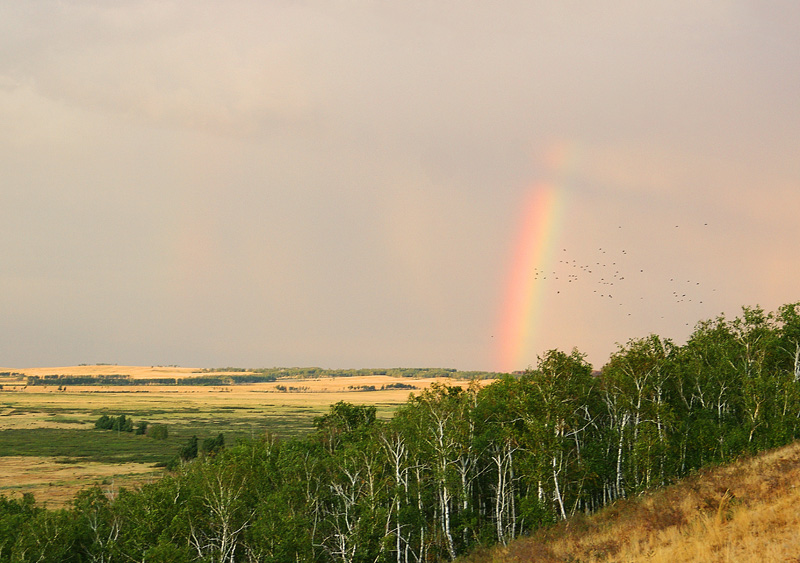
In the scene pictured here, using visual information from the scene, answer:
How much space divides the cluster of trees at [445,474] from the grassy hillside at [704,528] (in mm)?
18681

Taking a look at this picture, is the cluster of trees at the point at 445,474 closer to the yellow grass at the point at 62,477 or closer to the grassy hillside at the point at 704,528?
the grassy hillside at the point at 704,528

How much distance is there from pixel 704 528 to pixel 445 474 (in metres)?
34.2

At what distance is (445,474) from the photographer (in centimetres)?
5997

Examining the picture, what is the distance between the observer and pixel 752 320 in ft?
271

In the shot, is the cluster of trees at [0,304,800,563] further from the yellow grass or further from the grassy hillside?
the yellow grass

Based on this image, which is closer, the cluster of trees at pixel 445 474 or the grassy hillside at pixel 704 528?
the grassy hillside at pixel 704 528

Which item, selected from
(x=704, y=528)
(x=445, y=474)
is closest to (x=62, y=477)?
(x=445, y=474)

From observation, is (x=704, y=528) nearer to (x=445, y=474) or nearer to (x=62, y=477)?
(x=445, y=474)

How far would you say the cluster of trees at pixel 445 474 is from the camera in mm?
58288

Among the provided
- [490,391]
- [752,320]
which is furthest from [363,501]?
[752,320]

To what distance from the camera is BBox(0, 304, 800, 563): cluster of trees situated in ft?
191

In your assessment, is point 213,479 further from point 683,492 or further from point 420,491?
point 683,492

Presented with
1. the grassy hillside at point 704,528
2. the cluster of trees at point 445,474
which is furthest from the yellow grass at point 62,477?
the grassy hillside at point 704,528

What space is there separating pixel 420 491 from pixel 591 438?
70.7 feet
